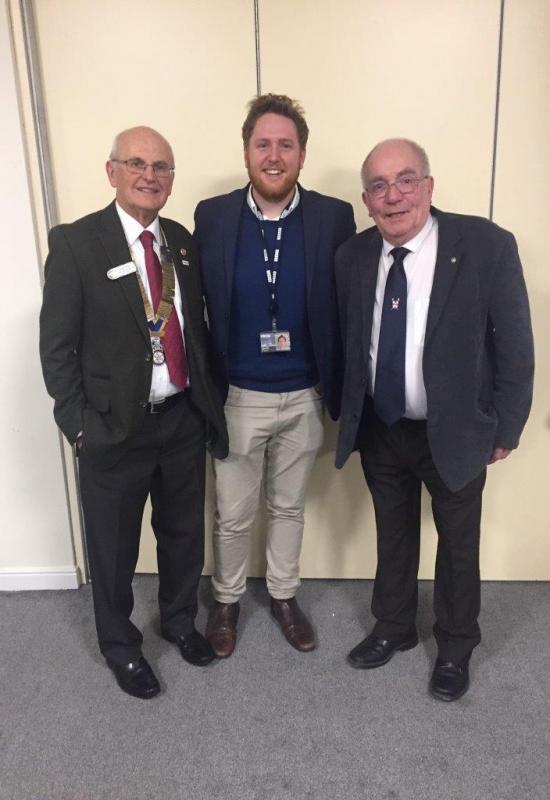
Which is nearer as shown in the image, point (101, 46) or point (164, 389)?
point (164, 389)

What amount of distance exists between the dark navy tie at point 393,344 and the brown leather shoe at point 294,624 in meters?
0.96

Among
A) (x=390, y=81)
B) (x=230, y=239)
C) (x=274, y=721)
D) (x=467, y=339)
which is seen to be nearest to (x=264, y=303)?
(x=230, y=239)

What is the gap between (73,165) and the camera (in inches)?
96.3

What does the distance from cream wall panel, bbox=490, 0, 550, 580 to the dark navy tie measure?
2.75 ft

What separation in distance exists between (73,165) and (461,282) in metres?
1.60

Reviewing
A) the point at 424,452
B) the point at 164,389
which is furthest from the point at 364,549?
the point at 164,389

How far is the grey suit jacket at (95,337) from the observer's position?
179 centimetres

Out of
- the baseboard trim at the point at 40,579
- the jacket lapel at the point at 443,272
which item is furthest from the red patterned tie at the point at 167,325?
the baseboard trim at the point at 40,579

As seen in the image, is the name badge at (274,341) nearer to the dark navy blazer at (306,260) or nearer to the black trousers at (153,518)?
the dark navy blazer at (306,260)

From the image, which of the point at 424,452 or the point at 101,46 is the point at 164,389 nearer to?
the point at 424,452

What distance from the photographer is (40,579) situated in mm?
2762

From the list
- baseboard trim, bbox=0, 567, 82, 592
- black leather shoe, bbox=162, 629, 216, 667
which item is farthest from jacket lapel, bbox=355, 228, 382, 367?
baseboard trim, bbox=0, 567, 82, 592

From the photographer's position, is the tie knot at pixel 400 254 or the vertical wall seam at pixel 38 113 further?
the vertical wall seam at pixel 38 113

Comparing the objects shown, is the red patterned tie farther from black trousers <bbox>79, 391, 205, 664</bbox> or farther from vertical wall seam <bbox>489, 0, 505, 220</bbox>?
vertical wall seam <bbox>489, 0, 505, 220</bbox>
